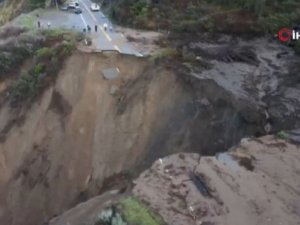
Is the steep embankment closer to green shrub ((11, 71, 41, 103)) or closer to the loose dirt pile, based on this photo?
the loose dirt pile

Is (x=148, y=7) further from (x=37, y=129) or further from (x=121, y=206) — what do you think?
(x=121, y=206)

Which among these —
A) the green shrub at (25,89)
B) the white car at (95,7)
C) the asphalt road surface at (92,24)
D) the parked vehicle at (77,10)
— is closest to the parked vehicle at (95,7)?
the white car at (95,7)

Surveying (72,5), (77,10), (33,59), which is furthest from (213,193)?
(72,5)

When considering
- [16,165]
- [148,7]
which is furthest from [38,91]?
[148,7]

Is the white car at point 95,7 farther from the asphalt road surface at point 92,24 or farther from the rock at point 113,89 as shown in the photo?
the rock at point 113,89

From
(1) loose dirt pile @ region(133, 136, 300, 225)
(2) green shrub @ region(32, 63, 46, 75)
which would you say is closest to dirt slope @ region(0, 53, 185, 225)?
(2) green shrub @ region(32, 63, 46, 75)
